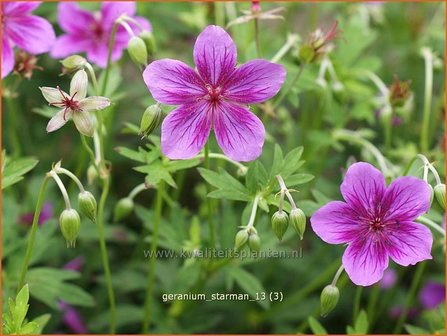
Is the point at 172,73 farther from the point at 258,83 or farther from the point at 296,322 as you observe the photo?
the point at 296,322

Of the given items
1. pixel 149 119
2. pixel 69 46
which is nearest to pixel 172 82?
pixel 149 119

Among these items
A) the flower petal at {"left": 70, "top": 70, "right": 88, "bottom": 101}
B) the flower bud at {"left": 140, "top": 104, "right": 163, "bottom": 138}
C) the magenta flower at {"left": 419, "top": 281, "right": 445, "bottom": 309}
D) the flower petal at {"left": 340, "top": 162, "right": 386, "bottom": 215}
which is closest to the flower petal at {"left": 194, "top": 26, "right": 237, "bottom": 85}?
the flower bud at {"left": 140, "top": 104, "right": 163, "bottom": 138}

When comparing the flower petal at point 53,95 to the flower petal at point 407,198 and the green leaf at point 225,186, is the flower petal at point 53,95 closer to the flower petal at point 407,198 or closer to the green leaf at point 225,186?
the green leaf at point 225,186

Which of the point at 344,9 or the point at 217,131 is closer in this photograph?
the point at 217,131

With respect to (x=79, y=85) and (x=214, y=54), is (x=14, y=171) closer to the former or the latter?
(x=79, y=85)

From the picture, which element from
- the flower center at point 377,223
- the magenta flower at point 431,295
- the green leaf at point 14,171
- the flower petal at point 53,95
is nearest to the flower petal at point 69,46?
the green leaf at point 14,171

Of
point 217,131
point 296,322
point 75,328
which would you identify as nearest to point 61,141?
point 75,328
